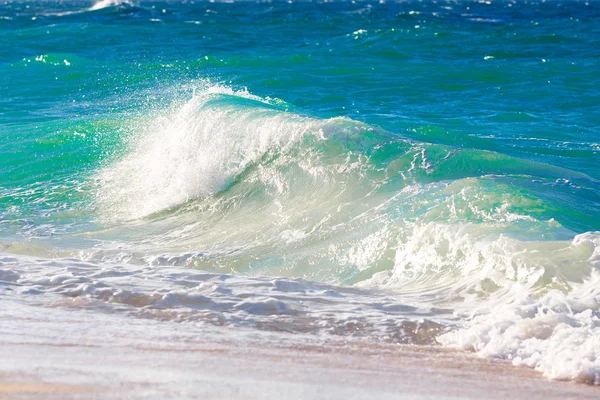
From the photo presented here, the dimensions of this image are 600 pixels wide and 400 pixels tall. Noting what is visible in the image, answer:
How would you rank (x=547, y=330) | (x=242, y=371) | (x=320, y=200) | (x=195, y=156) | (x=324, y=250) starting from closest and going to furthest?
(x=242, y=371) < (x=547, y=330) < (x=324, y=250) < (x=320, y=200) < (x=195, y=156)

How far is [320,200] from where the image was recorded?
7914mm

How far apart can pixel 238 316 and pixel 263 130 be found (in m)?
4.89

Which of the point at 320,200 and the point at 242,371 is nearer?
the point at 242,371

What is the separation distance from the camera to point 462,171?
331 inches

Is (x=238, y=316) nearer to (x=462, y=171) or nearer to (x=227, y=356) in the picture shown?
(x=227, y=356)

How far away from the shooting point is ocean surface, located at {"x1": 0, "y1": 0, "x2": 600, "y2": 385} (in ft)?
15.7

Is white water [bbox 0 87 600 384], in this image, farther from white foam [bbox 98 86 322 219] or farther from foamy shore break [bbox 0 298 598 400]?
foamy shore break [bbox 0 298 598 400]

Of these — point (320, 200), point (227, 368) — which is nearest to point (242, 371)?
point (227, 368)

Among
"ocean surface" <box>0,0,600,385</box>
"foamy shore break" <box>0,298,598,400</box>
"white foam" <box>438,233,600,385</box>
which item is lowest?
"ocean surface" <box>0,0,600,385</box>

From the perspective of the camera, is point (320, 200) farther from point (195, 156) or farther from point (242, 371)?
point (242, 371)

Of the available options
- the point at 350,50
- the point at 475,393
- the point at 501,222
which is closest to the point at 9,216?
the point at 501,222

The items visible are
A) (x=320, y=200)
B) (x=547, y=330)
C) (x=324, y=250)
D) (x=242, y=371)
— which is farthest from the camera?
(x=320, y=200)

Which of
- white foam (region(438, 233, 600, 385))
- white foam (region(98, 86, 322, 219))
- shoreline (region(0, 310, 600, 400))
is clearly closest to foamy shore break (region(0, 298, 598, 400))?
shoreline (region(0, 310, 600, 400))

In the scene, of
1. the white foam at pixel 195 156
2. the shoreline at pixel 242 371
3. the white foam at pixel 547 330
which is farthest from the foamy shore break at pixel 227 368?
the white foam at pixel 195 156
